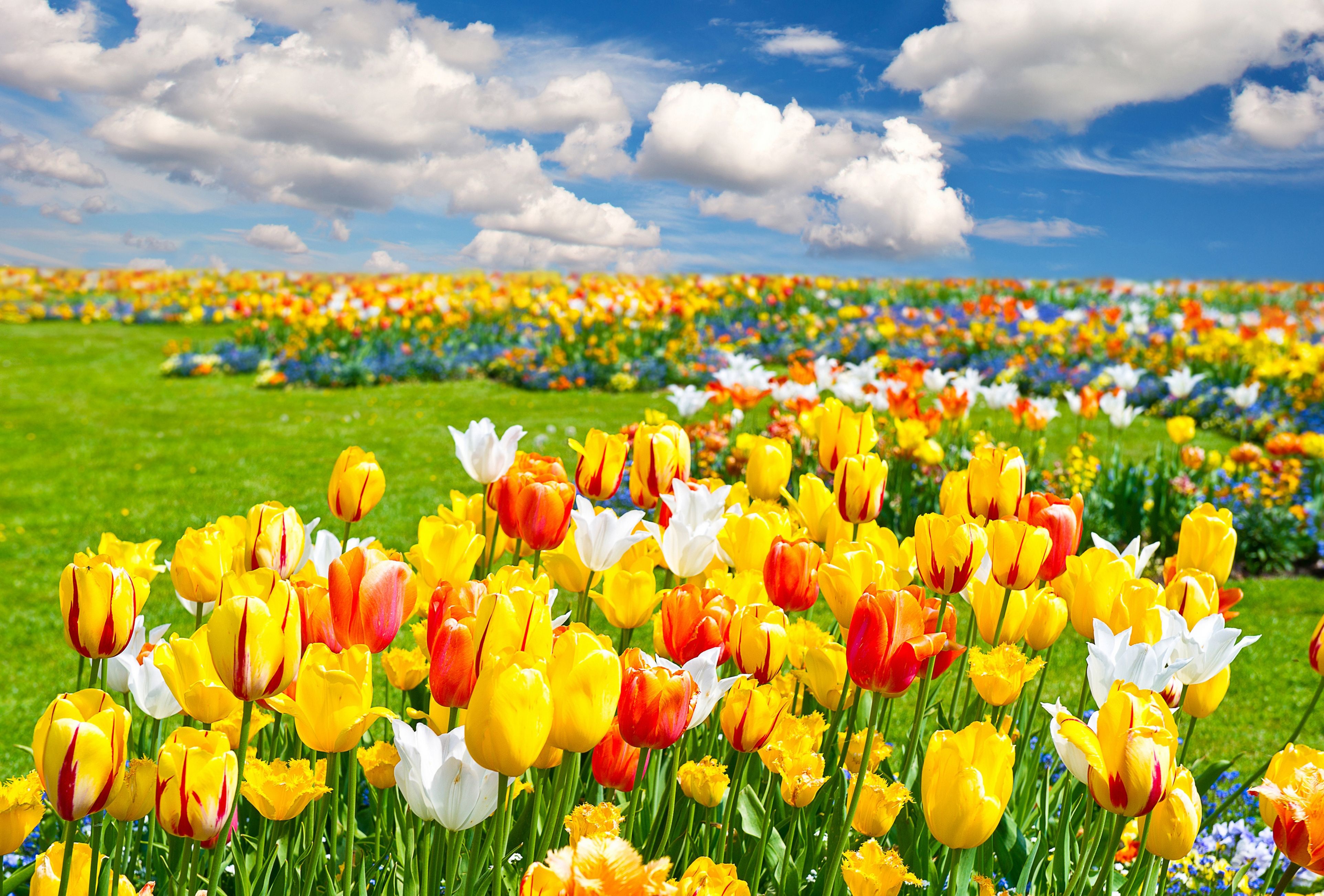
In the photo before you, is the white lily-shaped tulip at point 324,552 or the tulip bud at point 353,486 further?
the tulip bud at point 353,486

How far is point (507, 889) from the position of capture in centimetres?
150

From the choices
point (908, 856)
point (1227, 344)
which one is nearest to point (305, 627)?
point (908, 856)

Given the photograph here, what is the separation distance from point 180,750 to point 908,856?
1.32 meters

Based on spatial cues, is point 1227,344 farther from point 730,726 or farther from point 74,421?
point 74,421

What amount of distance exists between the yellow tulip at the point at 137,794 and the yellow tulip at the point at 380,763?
32cm

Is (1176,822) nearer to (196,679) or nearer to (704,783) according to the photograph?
(704,783)

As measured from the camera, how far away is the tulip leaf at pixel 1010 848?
195 centimetres

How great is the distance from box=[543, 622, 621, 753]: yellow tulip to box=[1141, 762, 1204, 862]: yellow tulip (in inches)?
31.0

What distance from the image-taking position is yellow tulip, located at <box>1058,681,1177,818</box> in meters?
1.12

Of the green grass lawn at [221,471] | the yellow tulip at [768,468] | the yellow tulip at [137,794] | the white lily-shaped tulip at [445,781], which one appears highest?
the yellow tulip at [768,468]

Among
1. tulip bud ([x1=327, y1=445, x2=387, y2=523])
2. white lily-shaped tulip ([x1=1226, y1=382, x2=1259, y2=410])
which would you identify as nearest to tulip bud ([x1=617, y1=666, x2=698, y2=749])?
tulip bud ([x1=327, y1=445, x2=387, y2=523])

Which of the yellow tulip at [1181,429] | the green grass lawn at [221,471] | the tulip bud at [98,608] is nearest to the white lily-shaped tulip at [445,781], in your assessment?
the tulip bud at [98,608]

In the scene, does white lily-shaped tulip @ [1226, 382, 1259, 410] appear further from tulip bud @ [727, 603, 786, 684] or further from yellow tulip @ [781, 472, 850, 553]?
tulip bud @ [727, 603, 786, 684]

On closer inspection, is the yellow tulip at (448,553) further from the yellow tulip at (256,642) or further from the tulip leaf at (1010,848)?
the tulip leaf at (1010,848)
